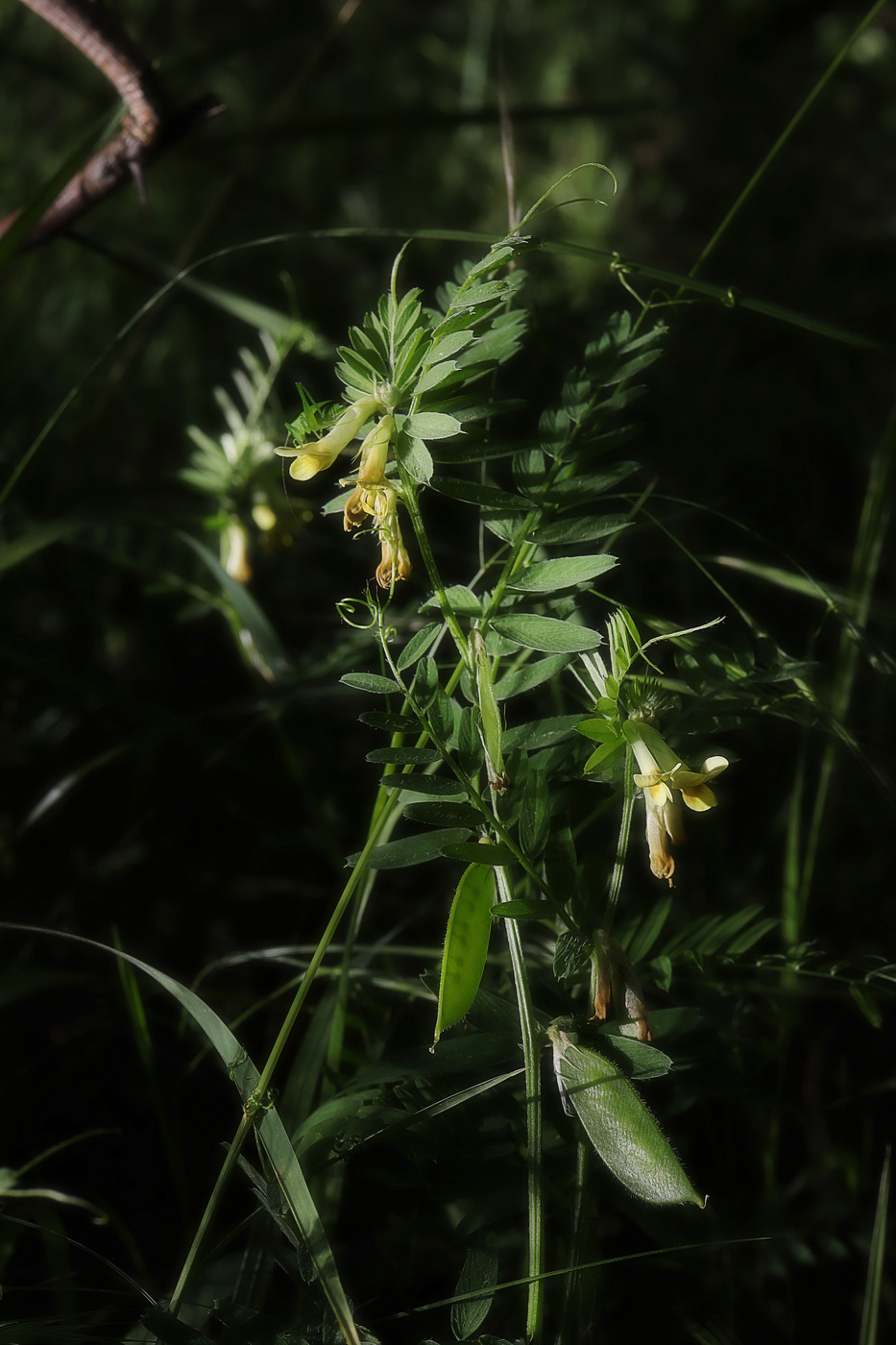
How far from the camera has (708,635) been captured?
38.3 inches

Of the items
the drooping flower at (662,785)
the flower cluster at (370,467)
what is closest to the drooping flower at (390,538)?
the flower cluster at (370,467)

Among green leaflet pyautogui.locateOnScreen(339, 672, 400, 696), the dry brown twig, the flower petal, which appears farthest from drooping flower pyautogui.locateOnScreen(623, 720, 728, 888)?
the dry brown twig

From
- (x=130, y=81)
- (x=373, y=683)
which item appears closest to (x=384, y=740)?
(x=373, y=683)

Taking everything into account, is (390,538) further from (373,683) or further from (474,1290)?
(474,1290)

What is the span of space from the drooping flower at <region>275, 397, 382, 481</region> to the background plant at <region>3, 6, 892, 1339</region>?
3.0 inches

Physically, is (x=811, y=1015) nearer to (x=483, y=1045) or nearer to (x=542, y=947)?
(x=542, y=947)

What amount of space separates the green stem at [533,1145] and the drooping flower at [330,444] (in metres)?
0.24

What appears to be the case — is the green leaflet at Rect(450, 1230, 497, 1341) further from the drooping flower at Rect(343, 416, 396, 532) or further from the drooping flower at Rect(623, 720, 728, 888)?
the drooping flower at Rect(343, 416, 396, 532)

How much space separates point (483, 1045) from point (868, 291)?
132 centimetres

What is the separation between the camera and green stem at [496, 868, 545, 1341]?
0.40 metres

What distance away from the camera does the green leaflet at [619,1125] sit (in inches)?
15.1

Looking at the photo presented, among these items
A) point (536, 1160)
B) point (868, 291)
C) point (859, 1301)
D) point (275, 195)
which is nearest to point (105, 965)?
point (536, 1160)

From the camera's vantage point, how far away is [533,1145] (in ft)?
1.36

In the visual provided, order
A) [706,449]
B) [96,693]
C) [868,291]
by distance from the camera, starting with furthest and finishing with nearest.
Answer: [868,291], [706,449], [96,693]
